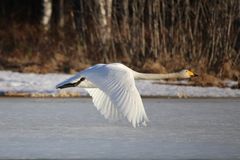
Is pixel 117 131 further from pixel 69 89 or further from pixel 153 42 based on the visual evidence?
pixel 153 42

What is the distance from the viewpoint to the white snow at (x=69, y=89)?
11.1 meters

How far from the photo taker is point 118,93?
6957mm

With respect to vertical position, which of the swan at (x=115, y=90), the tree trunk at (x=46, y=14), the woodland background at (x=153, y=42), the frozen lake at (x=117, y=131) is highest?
the swan at (x=115, y=90)

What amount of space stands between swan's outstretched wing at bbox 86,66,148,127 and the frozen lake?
0.30 metres

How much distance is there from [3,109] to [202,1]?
234 inches

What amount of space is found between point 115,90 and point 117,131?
87 centimetres

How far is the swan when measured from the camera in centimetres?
657

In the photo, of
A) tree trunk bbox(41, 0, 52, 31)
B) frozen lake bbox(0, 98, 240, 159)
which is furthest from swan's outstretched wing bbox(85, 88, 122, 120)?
tree trunk bbox(41, 0, 52, 31)

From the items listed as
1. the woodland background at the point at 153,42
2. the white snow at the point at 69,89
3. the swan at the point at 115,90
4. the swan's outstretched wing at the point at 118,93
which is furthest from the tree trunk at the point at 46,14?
the swan's outstretched wing at the point at 118,93

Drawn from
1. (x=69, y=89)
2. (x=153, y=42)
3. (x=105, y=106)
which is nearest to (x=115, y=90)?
(x=105, y=106)

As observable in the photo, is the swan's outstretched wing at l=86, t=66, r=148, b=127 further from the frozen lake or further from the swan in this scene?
the frozen lake

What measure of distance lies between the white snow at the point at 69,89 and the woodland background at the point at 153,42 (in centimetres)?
76

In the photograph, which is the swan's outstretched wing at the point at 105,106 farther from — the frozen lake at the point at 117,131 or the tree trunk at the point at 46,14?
the tree trunk at the point at 46,14

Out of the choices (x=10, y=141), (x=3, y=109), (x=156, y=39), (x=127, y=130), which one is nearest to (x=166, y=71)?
(x=156, y=39)
